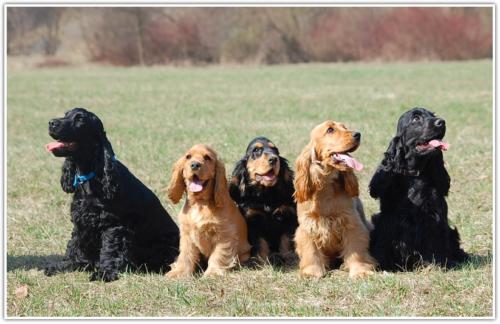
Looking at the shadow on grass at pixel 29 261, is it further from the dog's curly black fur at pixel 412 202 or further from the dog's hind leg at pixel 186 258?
the dog's curly black fur at pixel 412 202

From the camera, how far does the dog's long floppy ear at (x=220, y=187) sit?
6285mm

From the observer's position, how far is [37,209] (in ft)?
29.6

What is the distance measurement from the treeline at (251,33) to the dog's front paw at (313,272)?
40.5 m

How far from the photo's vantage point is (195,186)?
6250 mm

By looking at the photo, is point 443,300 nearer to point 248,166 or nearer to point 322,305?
point 322,305

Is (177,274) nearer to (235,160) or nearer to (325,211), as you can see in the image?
(325,211)

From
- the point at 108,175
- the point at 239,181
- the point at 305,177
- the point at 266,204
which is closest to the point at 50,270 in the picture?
the point at 108,175

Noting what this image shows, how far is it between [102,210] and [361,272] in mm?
2398

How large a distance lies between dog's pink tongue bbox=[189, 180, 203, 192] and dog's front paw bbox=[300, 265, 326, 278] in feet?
3.84

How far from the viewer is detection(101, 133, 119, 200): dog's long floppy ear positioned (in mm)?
6262

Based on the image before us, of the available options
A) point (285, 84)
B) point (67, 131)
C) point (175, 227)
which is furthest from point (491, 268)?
point (285, 84)

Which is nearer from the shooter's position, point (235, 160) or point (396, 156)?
point (396, 156)

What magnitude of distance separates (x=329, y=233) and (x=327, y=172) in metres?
0.55

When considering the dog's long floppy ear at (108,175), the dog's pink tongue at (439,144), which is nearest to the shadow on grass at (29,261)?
the dog's long floppy ear at (108,175)
